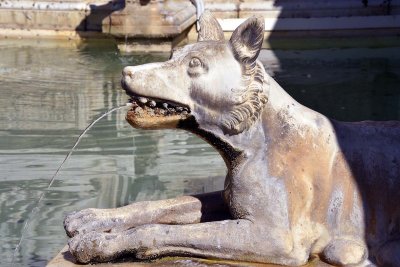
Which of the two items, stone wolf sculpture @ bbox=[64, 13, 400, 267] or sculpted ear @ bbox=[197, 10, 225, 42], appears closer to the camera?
stone wolf sculpture @ bbox=[64, 13, 400, 267]

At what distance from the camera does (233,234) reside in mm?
4379

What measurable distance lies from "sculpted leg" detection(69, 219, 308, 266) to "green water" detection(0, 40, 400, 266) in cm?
126

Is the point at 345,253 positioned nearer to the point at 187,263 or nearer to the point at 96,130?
the point at 187,263

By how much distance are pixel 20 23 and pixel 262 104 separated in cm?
1164

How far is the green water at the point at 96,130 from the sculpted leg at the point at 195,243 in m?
1.26

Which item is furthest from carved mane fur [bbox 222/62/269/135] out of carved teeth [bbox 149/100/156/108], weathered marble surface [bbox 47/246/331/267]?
weathered marble surface [bbox 47/246/331/267]

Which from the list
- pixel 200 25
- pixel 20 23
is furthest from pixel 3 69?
pixel 200 25

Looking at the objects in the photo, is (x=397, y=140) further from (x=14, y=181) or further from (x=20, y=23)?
→ (x=20, y=23)

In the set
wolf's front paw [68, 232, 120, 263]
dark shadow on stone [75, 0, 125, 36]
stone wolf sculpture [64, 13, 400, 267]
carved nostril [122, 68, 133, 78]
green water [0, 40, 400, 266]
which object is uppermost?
carved nostril [122, 68, 133, 78]

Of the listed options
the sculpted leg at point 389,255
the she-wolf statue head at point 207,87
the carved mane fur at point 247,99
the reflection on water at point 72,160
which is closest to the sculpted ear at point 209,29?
the she-wolf statue head at point 207,87

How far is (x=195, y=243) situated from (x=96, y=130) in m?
4.57

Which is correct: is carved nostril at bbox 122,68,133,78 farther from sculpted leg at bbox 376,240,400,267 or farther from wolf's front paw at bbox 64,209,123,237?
sculpted leg at bbox 376,240,400,267

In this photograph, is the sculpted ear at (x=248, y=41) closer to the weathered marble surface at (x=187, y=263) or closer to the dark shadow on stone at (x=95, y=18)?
the weathered marble surface at (x=187, y=263)

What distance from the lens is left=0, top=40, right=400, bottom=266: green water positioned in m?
6.76
